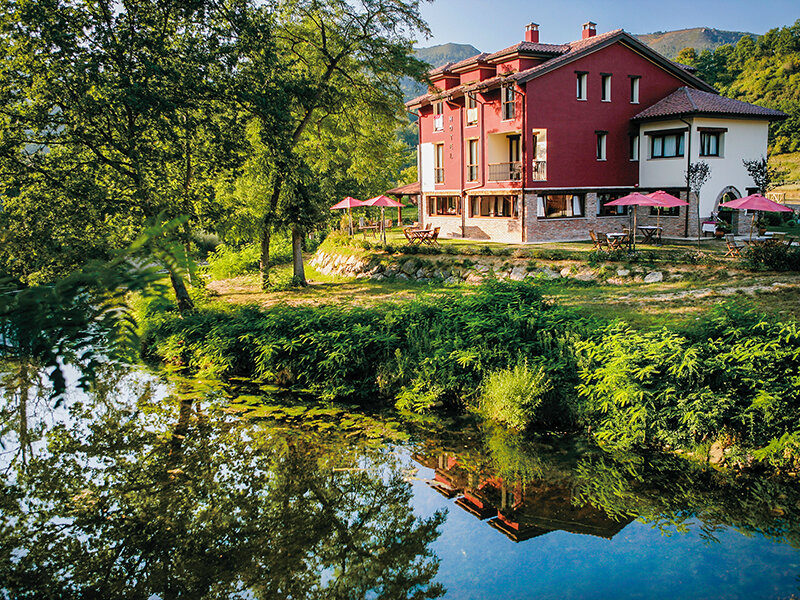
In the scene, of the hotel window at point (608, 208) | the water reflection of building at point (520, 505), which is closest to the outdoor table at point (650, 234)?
the hotel window at point (608, 208)

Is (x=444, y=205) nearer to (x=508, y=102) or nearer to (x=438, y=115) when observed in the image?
(x=438, y=115)

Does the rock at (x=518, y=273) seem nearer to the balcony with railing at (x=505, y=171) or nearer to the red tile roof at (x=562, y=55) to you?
the balcony with railing at (x=505, y=171)

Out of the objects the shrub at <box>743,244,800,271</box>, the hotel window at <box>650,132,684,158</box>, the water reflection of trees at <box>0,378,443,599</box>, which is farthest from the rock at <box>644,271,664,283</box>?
the water reflection of trees at <box>0,378,443,599</box>

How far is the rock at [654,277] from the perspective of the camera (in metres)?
19.2

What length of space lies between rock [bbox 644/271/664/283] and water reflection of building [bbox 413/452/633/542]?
11.9 meters

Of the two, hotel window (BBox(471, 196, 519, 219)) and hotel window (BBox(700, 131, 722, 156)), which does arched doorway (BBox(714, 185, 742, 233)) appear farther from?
hotel window (BBox(471, 196, 519, 219))

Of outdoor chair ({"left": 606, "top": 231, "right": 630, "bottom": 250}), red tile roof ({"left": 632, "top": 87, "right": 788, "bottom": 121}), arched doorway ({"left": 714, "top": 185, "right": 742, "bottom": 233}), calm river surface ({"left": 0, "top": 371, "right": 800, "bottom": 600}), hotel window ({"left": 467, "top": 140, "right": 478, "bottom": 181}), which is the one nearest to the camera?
calm river surface ({"left": 0, "top": 371, "right": 800, "bottom": 600})

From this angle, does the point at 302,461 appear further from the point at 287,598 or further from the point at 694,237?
the point at 694,237

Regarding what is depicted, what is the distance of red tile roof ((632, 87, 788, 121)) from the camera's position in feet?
90.4

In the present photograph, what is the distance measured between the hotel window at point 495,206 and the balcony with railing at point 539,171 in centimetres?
143

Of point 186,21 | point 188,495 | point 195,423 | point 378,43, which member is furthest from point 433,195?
point 188,495

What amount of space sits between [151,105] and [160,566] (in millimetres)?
13148

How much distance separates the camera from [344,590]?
7289 millimetres

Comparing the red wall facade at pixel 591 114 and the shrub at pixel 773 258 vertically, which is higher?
the red wall facade at pixel 591 114
